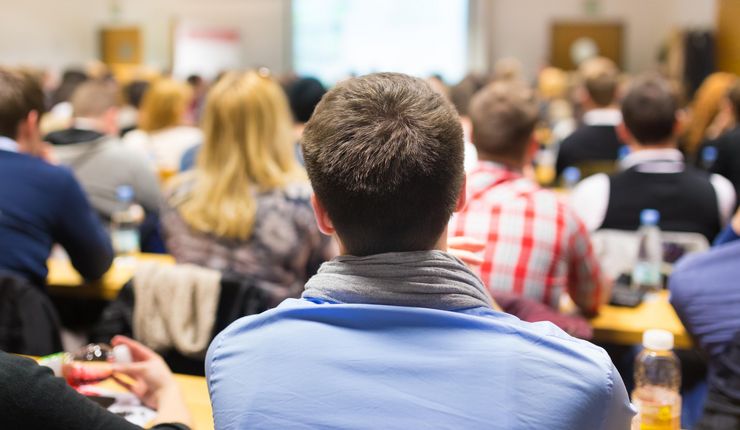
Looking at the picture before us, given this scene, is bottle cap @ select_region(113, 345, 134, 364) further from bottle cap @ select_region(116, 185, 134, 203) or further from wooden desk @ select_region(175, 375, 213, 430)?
bottle cap @ select_region(116, 185, 134, 203)

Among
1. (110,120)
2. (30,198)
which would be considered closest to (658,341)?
(30,198)

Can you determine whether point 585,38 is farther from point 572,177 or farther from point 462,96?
point 572,177

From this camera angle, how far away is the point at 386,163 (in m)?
1.10

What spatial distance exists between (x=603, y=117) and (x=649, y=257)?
8.44ft

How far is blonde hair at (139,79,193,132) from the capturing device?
5.09 m

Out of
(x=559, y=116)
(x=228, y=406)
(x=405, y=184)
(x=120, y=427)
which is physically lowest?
(x=559, y=116)

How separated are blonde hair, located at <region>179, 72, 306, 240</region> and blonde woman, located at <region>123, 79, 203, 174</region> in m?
2.35

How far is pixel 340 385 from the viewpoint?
1.03m

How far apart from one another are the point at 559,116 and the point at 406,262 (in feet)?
25.4

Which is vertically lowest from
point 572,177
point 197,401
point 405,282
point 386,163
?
point 572,177

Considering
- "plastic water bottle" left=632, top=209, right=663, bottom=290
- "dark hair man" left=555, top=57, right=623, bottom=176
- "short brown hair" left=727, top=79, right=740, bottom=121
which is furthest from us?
"dark hair man" left=555, top=57, right=623, bottom=176

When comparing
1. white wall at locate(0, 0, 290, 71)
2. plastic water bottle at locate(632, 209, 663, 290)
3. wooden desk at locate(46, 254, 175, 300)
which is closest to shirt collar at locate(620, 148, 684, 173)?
plastic water bottle at locate(632, 209, 663, 290)

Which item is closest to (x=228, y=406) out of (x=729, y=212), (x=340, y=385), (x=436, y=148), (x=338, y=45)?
(x=340, y=385)

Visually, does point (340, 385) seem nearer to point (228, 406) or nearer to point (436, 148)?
point (228, 406)
